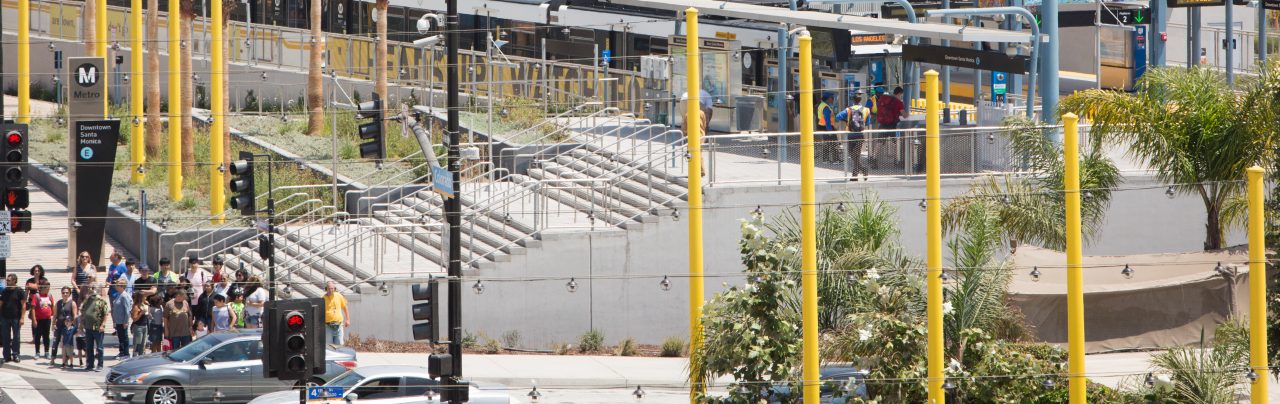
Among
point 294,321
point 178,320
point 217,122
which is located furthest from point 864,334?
point 217,122

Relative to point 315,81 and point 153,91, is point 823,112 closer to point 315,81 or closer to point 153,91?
point 315,81

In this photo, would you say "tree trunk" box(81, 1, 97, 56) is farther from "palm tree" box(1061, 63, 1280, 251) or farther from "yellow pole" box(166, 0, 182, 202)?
"palm tree" box(1061, 63, 1280, 251)

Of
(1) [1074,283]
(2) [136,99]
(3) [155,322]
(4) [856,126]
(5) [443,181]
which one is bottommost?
(3) [155,322]

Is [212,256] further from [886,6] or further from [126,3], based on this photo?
[126,3]

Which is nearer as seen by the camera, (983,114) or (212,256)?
(212,256)

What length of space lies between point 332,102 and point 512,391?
15.9 m

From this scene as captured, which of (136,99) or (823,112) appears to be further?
(136,99)

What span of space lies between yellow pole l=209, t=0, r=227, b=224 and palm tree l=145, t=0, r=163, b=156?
181 centimetres

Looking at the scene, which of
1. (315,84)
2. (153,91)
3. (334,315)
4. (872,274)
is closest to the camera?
(872,274)

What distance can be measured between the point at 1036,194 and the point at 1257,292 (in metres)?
5.35

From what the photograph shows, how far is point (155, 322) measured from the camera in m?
26.4

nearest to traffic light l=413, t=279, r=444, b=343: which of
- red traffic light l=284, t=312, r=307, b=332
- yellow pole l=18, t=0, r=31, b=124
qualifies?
red traffic light l=284, t=312, r=307, b=332

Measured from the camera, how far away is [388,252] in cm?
2892

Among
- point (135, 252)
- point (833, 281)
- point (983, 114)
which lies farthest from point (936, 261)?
point (135, 252)
